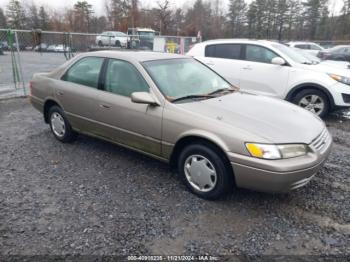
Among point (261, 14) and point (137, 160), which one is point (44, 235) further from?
point (261, 14)

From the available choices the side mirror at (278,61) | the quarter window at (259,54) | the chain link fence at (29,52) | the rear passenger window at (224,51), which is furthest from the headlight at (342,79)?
the chain link fence at (29,52)

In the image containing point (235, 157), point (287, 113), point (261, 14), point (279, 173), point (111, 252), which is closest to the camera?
point (111, 252)

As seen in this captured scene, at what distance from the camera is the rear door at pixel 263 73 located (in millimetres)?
6640

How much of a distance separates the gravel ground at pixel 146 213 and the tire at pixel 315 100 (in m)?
2.15

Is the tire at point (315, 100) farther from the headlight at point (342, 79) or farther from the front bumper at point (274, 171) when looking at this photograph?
the front bumper at point (274, 171)

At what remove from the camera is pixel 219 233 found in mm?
2838

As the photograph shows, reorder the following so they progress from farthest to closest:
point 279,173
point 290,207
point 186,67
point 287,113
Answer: point 186,67 → point 287,113 → point 290,207 → point 279,173

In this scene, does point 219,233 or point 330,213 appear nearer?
point 219,233

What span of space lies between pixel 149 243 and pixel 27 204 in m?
1.55

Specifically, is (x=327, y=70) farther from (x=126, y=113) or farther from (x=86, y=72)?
(x=86, y=72)

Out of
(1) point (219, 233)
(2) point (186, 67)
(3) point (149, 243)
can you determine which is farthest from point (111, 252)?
(2) point (186, 67)

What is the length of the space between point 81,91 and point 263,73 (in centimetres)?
421

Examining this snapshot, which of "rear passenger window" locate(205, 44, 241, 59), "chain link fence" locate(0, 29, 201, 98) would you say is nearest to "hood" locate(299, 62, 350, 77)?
"rear passenger window" locate(205, 44, 241, 59)

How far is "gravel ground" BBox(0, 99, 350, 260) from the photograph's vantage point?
268cm
